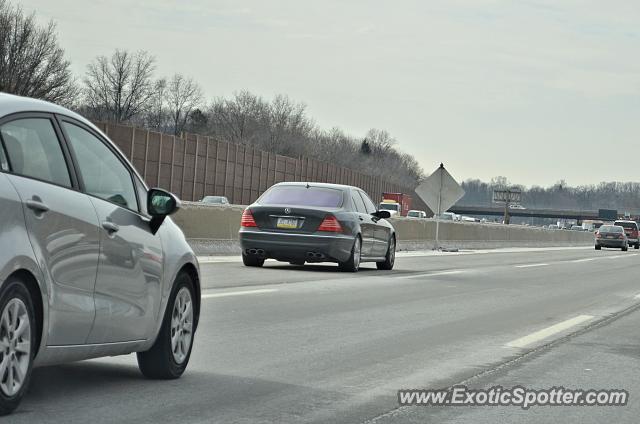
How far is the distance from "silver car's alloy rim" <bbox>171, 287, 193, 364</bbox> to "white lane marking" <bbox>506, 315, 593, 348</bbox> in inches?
149

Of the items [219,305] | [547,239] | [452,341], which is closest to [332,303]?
[219,305]

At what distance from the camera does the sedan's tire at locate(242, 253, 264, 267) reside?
21.9 metres

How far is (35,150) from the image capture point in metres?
6.16

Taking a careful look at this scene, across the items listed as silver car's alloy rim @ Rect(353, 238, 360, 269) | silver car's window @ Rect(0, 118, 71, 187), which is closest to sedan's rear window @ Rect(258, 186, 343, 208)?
silver car's alloy rim @ Rect(353, 238, 360, 269)

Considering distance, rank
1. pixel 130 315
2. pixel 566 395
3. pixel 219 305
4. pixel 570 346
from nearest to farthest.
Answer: pixel 130 315 → pixel 566 395 → pixel 570 346 → pixel 219 305

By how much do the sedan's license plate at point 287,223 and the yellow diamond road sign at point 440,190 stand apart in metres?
22.3

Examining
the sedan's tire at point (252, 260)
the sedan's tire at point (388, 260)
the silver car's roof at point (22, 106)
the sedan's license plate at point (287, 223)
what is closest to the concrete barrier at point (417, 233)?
the sedan's tire at point (252, 260)

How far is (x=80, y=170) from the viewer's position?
21.7ft

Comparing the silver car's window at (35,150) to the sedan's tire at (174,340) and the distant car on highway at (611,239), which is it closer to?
Result: the sedan's tire at (174,340)

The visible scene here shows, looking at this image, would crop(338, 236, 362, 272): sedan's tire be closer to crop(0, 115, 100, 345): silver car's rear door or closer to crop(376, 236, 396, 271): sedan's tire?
crop(376, 236, 396, 271): sedan's tire

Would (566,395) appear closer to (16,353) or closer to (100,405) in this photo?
(100,405)

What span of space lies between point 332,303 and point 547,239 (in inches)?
2135

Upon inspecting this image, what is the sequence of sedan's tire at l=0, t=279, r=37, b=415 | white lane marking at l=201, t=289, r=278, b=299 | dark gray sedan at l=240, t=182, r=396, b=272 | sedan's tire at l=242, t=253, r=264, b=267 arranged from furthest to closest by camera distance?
sedan's tire at l=242, t=253, r=264, b=267, dark gray sedan at l=240, t=182, r=396, b=272, white lane marking at l=201, t=289, r=278, b=299, sedan's tire at l=0, t=279, r=37, b=415

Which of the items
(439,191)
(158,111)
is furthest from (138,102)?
(439,191)
